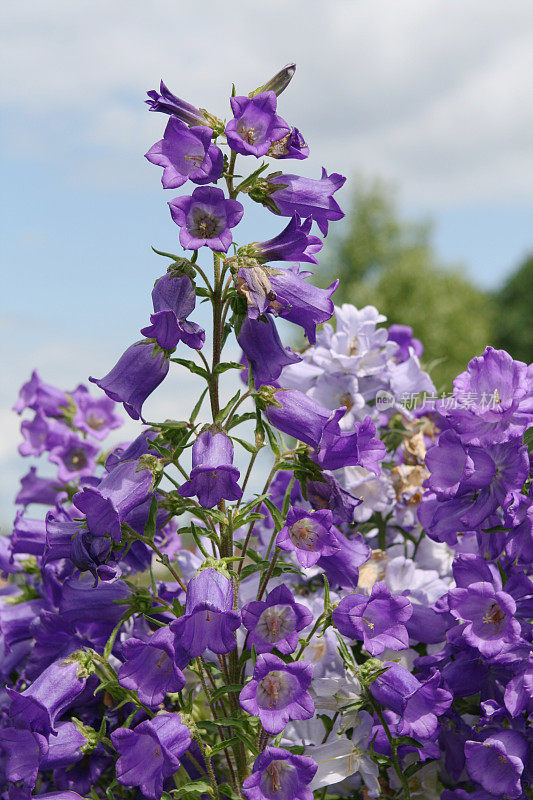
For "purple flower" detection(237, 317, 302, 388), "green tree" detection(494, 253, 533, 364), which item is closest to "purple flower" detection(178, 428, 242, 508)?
"purple flower" detection(237, 317, 302, 388)

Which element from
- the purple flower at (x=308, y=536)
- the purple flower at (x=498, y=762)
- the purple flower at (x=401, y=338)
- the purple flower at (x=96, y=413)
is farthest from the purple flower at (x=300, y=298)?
the purple flower at (x=96, y=413)

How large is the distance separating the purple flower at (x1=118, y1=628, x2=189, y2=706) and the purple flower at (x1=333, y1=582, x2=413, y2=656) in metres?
0.36

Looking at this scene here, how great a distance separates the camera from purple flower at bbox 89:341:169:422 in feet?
6.07

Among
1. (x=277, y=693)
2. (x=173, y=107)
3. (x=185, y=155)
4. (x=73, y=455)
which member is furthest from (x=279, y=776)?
(x=73, y=455)

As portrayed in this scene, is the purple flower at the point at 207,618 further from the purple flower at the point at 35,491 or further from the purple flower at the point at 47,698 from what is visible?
the purple flower at the point at 35,491

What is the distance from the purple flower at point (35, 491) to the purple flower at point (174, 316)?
58.0 inches

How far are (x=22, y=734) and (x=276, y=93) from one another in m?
1.56

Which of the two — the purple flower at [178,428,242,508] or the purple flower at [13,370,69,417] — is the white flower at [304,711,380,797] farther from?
the purple flower at [13,370,69,417]

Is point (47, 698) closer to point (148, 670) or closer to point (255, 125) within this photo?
point (148, 670)

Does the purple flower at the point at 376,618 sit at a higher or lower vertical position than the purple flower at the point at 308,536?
lower

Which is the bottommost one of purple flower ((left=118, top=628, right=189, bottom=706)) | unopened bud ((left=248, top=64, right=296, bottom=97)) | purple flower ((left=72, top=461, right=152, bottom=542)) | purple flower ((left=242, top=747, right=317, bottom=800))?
purple flower ((left=242, top=747, right=317, bottom=800))

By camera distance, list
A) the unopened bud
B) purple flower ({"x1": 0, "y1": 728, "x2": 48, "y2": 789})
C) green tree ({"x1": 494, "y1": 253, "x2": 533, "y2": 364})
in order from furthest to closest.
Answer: green tree ({"x1": 494, "y1": 253, "x2": 533, "y2": 364}), purple flower ({"x1": 0, "y1": 728, "x2": 48, "y2": 789}), the unopened bud

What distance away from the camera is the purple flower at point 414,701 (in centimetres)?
→ 192

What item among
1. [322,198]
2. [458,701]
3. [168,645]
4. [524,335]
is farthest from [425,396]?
[524,335]
